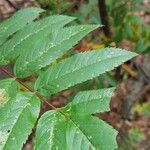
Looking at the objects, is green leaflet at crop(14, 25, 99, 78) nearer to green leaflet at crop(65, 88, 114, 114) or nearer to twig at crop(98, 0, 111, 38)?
green leaflet at crop(65, 88, 114, 114)

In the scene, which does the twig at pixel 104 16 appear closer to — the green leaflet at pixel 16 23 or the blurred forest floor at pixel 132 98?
the blurred forest floor at pixel 132 98

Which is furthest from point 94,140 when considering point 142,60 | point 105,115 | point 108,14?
point 142,60

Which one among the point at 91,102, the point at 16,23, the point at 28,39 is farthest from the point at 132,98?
the point at 91,102

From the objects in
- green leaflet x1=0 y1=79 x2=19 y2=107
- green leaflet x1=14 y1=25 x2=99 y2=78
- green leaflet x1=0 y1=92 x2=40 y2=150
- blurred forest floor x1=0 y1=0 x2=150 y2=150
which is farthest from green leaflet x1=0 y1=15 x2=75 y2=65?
blurred forest floor x1=0 y1=0 x2=150 y2=150

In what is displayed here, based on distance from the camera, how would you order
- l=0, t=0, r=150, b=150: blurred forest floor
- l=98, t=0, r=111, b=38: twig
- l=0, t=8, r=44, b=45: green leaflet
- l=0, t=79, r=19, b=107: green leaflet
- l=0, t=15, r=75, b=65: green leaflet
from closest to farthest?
l=0, t=79, r=19, b=107: green leaflet, l=0, t=15, r=75, b=65: green leaflet, l=0, t=8, r=44, b=45: green leaflet, l=98, t=0, r=111, b=38: twig, l=0, t=0, r=150, b=150: blurred forest floor

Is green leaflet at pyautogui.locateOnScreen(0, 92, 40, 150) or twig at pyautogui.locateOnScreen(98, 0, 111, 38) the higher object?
green leaflet at pyautogui.locateOnScreen(0, 92, 40, 150)

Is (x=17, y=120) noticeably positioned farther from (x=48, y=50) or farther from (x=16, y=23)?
(x=16, y=23)

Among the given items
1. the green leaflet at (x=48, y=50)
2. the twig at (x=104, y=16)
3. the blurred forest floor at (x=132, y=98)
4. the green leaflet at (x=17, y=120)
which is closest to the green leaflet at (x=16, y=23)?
the green leaflet at (x=48, y=50)
